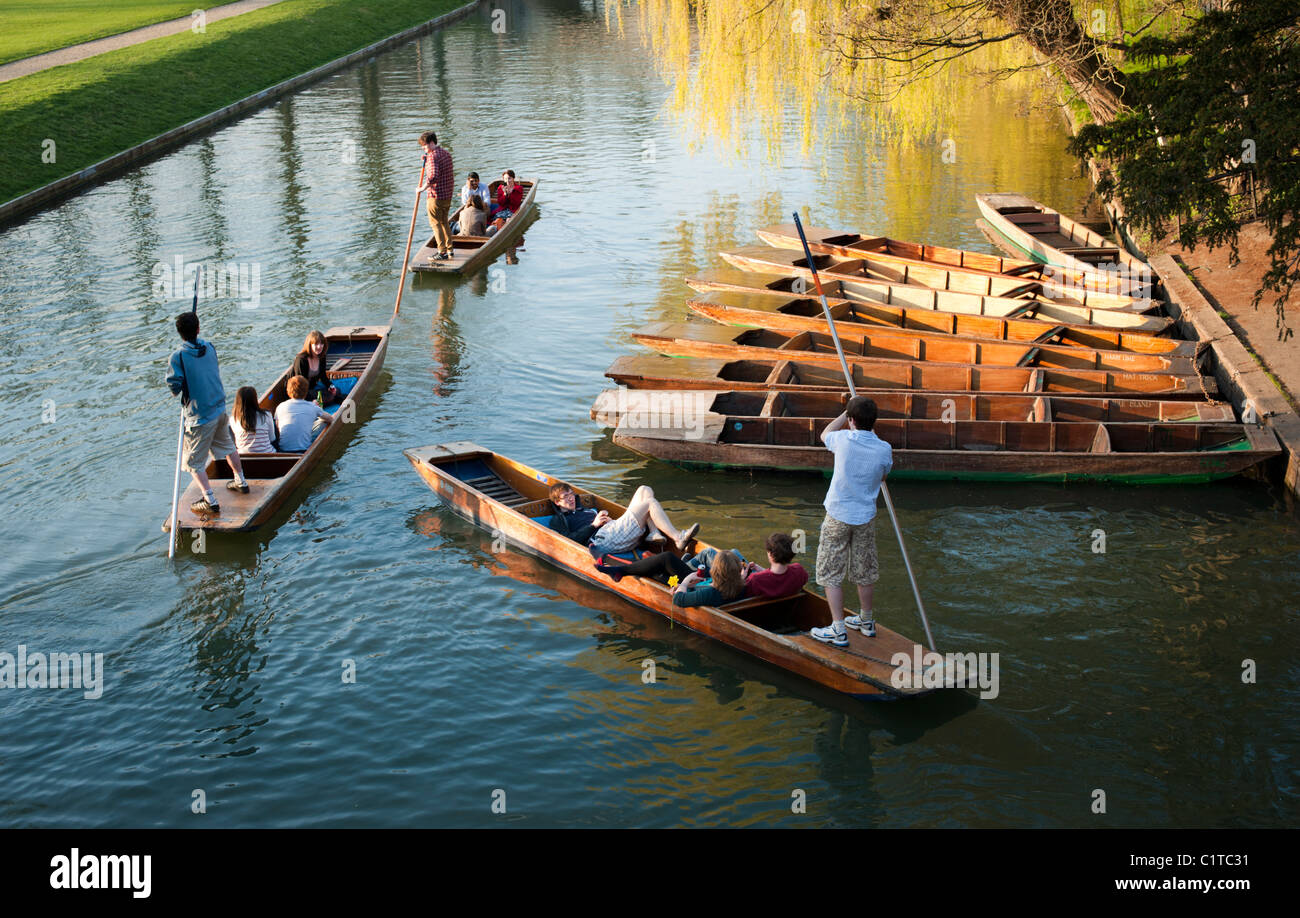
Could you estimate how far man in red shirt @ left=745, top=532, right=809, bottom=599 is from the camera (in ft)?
31.0

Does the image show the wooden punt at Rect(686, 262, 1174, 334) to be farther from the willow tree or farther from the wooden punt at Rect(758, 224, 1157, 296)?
the willow tree

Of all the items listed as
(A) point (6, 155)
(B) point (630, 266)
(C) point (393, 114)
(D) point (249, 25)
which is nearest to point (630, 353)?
(B) point (630, 266)

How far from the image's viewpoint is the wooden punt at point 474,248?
1994cm

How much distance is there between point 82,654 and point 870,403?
6.62m

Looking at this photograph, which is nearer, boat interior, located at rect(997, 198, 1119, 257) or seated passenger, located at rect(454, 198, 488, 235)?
boat interior, located at rect(997, 198, 1119, 257)

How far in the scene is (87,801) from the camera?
315 inches

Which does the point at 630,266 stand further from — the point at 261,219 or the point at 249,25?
the point at 249,25

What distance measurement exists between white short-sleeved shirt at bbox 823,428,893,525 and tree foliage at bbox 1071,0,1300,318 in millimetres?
3876

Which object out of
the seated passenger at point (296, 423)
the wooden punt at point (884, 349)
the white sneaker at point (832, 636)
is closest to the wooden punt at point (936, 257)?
the wooden punt at point (884, 349)

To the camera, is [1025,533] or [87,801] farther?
[1025,533]

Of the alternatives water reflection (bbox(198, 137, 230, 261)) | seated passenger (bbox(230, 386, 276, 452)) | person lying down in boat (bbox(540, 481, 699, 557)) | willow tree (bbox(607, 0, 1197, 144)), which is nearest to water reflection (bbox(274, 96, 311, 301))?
water reflection (bbox(198, 137, 230, 261))

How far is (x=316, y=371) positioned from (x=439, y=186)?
6.84 m

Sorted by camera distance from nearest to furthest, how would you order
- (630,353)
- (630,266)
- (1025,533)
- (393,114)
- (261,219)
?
(1025,533) → (630,353) → (630,266) → (261,219) → (393,114)

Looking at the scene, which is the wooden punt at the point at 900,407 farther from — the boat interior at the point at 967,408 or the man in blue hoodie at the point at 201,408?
the man in blue hoodie at the point at 201,408
